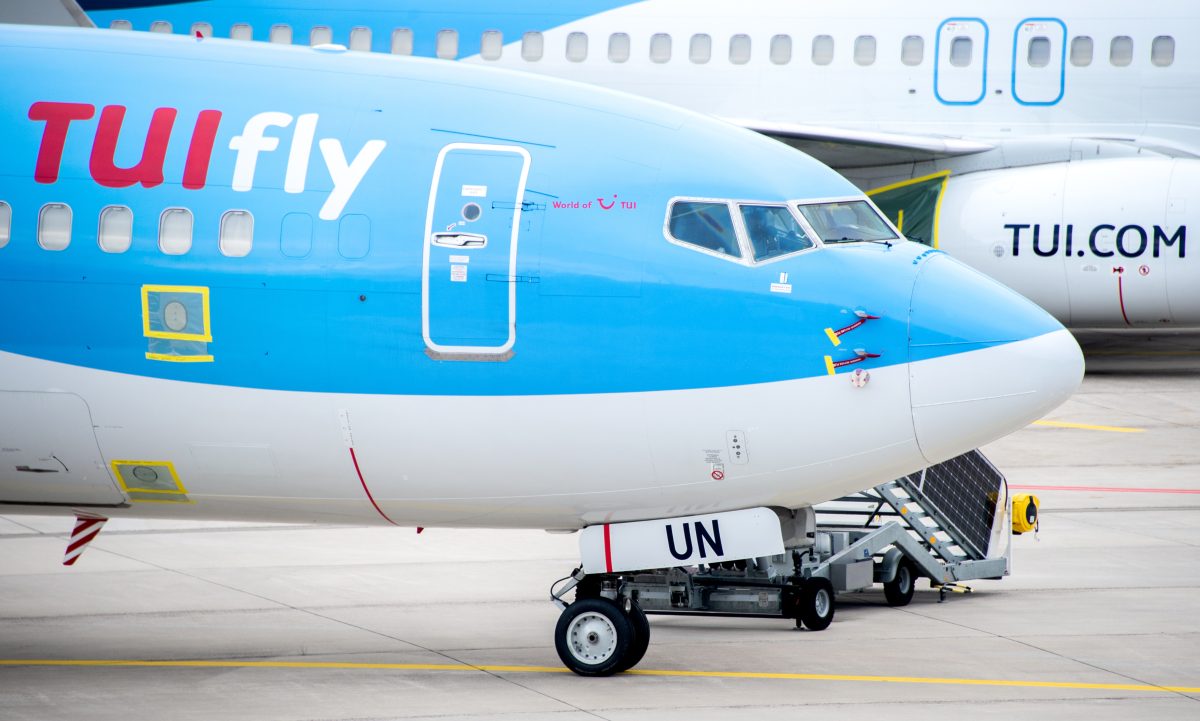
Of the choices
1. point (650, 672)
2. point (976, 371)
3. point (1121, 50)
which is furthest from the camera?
point (1121, 50)

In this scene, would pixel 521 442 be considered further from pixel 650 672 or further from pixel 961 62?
pixel 961 62

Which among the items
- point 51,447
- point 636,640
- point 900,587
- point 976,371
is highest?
point 976,371

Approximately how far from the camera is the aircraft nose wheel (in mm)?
11227

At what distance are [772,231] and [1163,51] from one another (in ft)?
61.8

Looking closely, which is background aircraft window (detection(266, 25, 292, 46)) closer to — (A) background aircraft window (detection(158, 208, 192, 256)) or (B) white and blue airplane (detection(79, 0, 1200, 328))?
(B) white and blue airplane (detection(79, 0, 1200, 328))

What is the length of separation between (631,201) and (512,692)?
131 inches

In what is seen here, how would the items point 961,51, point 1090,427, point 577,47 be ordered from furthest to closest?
1. point 577,47
2. point 961,51
3. point 1090,427

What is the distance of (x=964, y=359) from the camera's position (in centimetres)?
1051

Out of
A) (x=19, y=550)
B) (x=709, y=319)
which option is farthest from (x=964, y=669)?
(x=19, y=550)

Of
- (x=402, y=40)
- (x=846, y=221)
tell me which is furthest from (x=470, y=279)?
(x=402, y=40)

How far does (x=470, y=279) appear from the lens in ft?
35.0

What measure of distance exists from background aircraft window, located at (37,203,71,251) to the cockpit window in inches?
190

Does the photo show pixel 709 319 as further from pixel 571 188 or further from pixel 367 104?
pixel 367 104

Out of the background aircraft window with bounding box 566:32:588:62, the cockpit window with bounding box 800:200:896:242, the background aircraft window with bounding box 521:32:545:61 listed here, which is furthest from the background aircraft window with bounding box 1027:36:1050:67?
the cockpit window with bounding box 800:200:896:242
